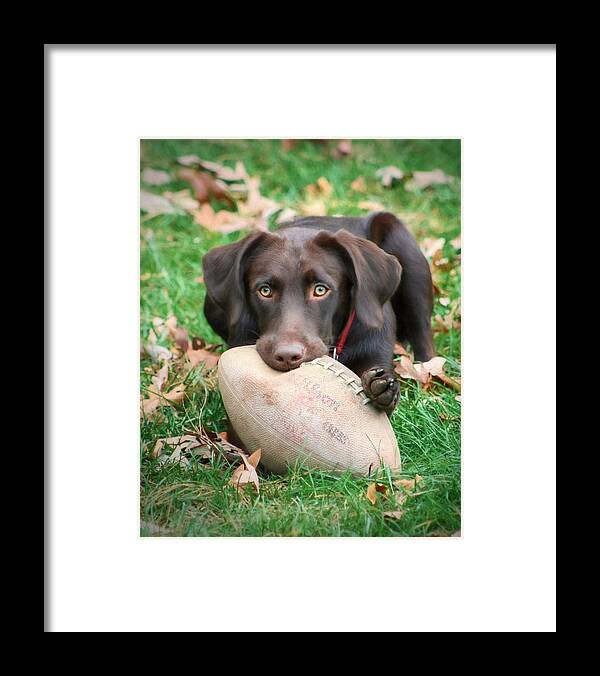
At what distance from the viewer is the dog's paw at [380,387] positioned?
4.76 m

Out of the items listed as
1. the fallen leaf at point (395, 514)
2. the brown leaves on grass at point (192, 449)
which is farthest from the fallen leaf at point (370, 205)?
the fallen leaf at point (395, 514)

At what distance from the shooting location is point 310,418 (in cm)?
473

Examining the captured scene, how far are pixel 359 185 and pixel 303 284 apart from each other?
1.91 m

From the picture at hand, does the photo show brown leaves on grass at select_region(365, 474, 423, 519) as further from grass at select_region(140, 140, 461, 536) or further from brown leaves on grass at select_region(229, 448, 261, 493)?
brown leaves on grass at select_region(229, 448, 261, 493)

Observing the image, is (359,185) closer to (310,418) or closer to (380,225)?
(380,225)

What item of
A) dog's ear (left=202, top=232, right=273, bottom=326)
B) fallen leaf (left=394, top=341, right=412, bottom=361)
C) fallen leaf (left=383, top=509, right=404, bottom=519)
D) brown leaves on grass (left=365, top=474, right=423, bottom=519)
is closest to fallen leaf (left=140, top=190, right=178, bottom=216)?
dog's ear (left=202, top=232, right=273, bottom=326)

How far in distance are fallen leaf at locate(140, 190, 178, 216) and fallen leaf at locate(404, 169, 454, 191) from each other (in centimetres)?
157

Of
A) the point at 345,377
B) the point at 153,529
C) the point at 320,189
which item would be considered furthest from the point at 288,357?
the point at 320,189

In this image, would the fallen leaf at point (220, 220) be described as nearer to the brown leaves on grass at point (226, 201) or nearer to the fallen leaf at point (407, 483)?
the brown leaves on grass at point (226, 201)

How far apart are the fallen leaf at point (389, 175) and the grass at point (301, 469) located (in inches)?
2.5
